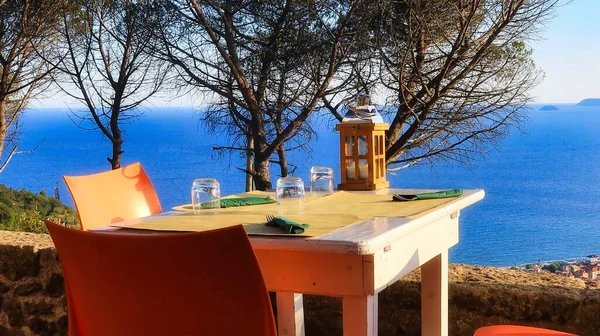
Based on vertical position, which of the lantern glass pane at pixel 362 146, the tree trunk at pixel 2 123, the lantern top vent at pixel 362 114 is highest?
the tree trunk at pixel 2 123

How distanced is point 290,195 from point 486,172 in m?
12.6

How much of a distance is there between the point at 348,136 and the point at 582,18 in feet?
47.7

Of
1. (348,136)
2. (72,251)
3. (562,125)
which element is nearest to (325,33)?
(348,136)

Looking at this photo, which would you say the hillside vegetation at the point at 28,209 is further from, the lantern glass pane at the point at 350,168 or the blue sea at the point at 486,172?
the lantern glass pane at the point at 350,168

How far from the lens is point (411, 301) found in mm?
2344

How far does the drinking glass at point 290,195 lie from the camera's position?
1742 mm

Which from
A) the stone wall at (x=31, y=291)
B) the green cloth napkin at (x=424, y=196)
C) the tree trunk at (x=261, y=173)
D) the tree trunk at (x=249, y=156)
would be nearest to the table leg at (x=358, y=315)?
the green cloth napkin at (x=424, y=196)

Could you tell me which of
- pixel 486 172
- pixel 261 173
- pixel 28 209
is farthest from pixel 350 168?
pixel 486 172

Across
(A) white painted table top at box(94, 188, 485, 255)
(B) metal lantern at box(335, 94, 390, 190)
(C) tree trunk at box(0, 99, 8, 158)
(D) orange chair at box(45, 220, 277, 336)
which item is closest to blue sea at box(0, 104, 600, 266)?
(C) tree trunk at box(0, 99, 8, 158)

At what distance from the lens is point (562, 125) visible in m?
12.7

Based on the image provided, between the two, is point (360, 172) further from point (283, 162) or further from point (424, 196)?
point (283, 162)

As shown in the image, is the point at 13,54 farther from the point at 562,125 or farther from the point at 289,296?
the point at 562,125

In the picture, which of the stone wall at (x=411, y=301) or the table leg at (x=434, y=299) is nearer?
the table leg at (x=434, y=299)

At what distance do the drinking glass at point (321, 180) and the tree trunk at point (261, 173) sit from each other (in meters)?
4.03
